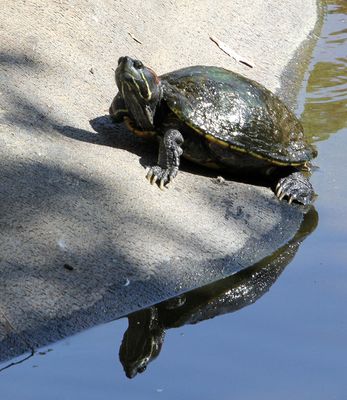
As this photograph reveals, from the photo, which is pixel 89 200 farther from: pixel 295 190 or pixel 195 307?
pixel 295 190

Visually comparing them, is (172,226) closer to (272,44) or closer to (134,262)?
(134,262)

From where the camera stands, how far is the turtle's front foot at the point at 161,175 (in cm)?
615

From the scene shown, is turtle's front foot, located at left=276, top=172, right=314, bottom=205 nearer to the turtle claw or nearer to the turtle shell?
the turtle shell

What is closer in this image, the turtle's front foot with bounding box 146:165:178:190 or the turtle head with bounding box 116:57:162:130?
the turtle's front foot with bounding box 146:165:178:190

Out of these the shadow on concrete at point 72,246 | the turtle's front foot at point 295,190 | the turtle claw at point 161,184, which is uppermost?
the shadow on concrete at point 72,246

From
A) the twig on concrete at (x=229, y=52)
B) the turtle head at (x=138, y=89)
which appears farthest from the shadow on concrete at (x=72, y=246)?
the twig on concrete at (x=229, y=52)

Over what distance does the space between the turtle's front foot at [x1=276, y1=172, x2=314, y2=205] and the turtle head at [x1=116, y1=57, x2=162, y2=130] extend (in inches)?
41.5

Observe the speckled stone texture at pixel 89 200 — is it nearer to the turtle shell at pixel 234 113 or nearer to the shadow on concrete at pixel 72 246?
the shadow on concrete at pixel 72 246

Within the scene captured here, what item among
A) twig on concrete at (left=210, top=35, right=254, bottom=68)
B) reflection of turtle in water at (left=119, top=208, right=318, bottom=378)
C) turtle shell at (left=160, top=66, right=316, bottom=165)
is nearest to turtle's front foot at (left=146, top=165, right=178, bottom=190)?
turtle shell at (left=160, top=66, right=316, bottom=165)

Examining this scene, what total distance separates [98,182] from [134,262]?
2.71 feet

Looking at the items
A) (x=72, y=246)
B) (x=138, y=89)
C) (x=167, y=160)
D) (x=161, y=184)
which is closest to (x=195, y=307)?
(x=72, y=246)

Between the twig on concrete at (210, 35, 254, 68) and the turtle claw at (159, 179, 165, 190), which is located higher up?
the turtle claw at (159, 179, 165, 190)

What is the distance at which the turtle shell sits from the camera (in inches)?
255

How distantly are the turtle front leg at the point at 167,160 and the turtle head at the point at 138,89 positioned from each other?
224mm
